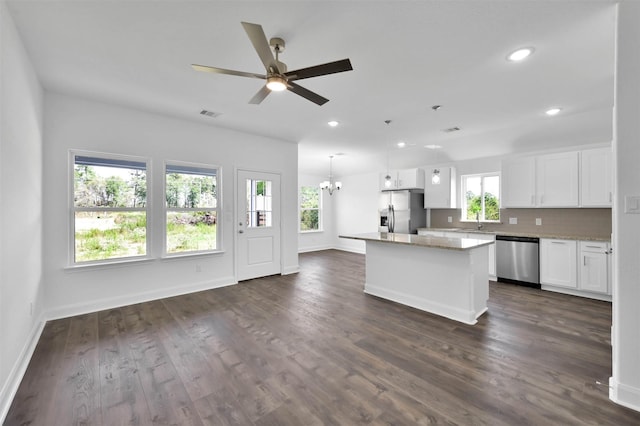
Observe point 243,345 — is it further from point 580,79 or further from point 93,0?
point 580,79

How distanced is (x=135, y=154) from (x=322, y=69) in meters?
3.29

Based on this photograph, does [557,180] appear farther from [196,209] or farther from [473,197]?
[196,209]

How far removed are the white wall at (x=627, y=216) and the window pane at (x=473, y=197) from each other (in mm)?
4232

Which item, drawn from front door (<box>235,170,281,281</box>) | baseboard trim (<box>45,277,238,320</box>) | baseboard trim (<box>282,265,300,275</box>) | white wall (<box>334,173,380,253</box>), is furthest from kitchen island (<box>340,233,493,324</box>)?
white wall (<box>334,173,380,253</box>)

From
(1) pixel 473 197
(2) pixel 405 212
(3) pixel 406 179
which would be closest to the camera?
(1) pixel 473 197

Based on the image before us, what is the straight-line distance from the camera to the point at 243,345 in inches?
108

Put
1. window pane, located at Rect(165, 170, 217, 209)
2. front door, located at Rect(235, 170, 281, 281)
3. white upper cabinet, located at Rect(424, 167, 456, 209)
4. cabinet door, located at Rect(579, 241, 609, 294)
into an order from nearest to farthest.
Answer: cabinet door, located at Rect(579, 241, 609, 294), window pane, located at Rect(165, 170, 217, 209), front door, located at Rect(235, 170, 281, 281), white upper cabinet, located at Rect(424, 167, 456, 209)

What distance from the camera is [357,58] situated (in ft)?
8.63

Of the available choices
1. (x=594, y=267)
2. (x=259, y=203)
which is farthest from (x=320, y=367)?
(x=594, y=267)

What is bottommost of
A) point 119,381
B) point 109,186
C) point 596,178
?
point 119,381

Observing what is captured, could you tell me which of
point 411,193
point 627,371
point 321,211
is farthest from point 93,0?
point 321,211

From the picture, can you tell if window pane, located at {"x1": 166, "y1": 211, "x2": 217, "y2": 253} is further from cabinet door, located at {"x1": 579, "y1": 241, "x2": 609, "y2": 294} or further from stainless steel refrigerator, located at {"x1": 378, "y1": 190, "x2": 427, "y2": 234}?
cabinet door, located at {"x1": 579, "y1": 241, "x2": 609, "y2": 294}

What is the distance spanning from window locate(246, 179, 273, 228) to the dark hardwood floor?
182 centimetres

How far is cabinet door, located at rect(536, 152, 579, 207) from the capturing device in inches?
177
